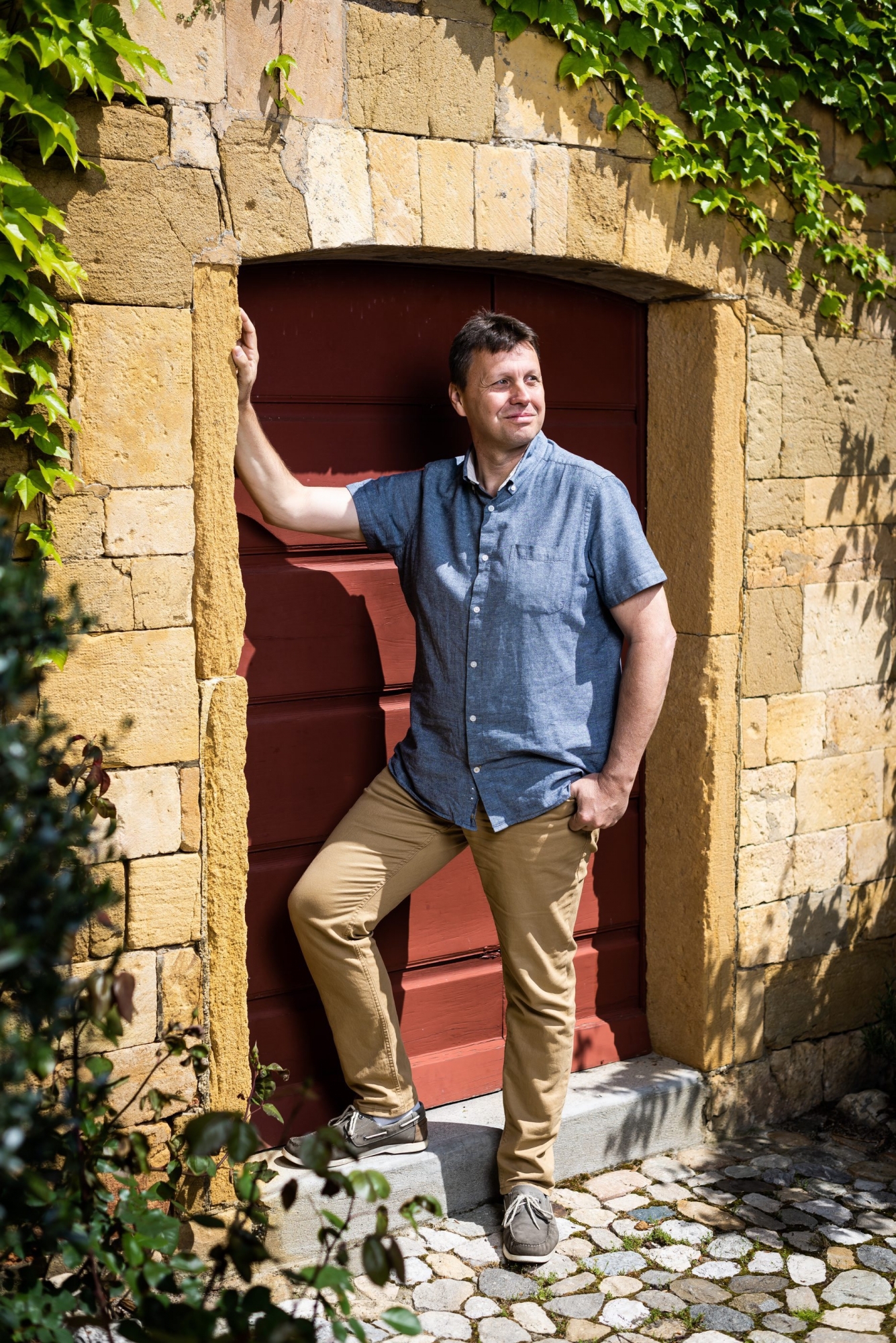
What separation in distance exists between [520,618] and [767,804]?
1374 mm

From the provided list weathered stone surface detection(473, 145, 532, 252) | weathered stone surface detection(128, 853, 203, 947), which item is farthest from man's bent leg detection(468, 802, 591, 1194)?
weathered stone surface detection(473, 145, 532, 252)

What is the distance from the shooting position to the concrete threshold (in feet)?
10.8

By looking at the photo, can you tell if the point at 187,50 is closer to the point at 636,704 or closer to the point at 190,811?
the point at 190,811

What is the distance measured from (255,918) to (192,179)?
1.85 meters

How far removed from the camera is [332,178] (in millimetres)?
3150

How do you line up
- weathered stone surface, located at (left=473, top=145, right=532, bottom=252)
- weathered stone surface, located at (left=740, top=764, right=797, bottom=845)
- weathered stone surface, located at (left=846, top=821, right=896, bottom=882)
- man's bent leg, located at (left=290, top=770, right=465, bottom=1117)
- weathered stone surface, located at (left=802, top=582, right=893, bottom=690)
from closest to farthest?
1. man's bent leg, located at (left=290, top=770, right=465, bottom=1117)
2. weathered stone surface, located at (left=473, top=145, right=532, bottom=252)
3. weathered stone surface, located at (left=740, top=764, right=797, bottom=845)
4. weathered stone surface, located at (left=802, top=582, right=893, bottom=690)
5. weathered stone surface, located at (left=846, top=821, right=896, bottom=882)

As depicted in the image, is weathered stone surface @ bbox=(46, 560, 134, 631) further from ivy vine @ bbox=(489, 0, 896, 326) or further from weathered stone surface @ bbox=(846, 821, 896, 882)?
weathered stone surface @ bbox=(846, 821, 896, 882)

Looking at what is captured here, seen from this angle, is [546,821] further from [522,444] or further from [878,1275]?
[878,1275]

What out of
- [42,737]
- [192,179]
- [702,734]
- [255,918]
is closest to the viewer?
[42,737]

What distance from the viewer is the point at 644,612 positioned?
3264mm

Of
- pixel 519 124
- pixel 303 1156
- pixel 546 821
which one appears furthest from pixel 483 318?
pixel 303 1156

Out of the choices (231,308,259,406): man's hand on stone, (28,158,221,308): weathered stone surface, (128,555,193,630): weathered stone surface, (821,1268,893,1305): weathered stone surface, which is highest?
(28,158,221,308): weathered stone surface

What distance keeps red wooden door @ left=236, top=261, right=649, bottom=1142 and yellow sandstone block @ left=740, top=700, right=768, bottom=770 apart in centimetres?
93

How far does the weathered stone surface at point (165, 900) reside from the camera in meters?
3.05
